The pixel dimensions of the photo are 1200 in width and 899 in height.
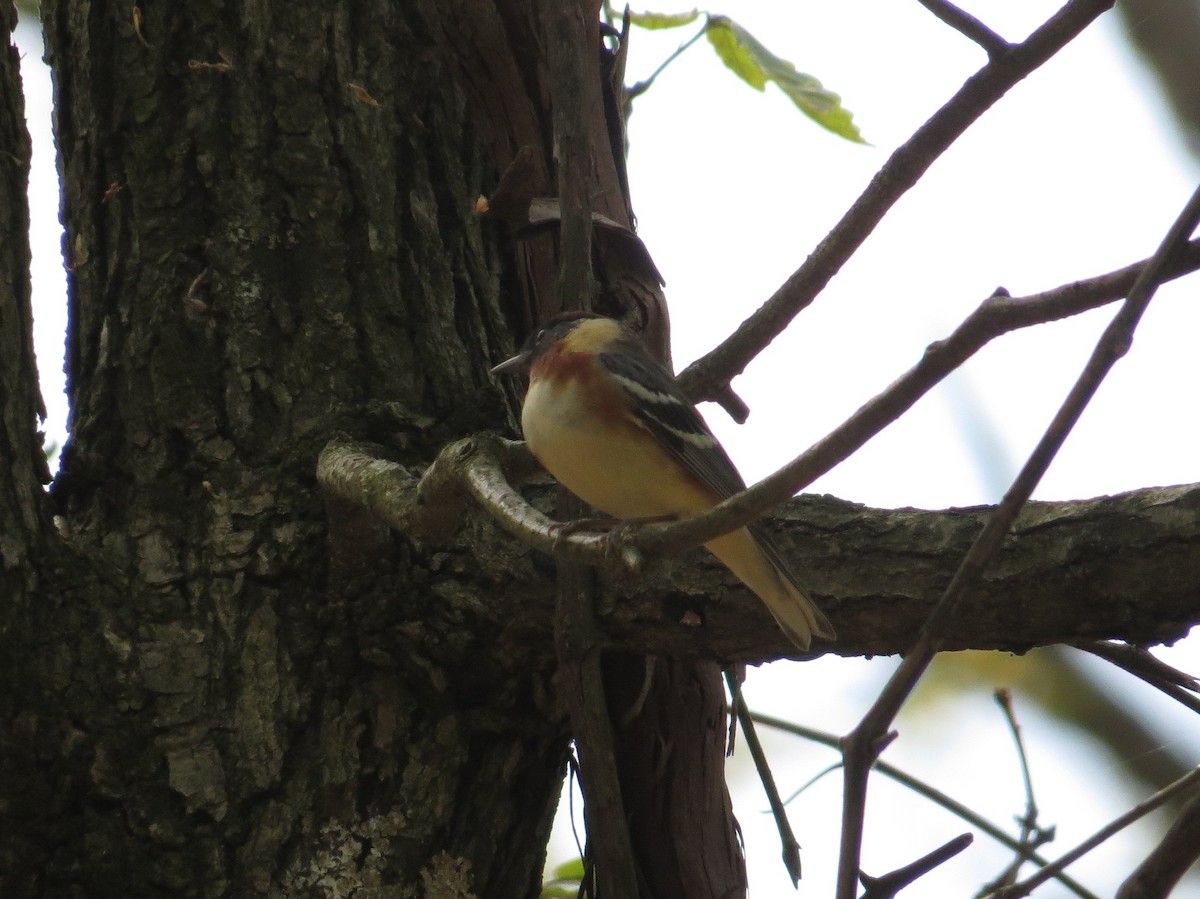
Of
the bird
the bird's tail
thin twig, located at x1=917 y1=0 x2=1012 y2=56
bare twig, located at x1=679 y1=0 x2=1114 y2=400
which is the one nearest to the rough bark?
the bird

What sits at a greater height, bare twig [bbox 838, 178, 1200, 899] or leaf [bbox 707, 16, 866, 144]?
leaf [bbox 707, 16, 866, 144]

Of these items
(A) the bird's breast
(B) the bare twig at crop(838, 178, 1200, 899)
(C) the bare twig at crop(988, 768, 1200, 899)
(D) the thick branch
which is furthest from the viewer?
(A) the bird's breast

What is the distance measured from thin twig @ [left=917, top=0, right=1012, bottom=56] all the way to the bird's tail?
1047 millimetres

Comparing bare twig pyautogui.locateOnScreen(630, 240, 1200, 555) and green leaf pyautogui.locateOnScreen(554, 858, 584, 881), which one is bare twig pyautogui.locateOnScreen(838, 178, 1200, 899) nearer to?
bare twig pyautogui.locateOnScreen(630, 240, 1200, 555)

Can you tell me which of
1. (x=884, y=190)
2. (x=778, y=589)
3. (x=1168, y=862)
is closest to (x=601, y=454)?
(x=778, y=589)

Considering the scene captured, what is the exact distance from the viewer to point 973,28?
7.01 feet

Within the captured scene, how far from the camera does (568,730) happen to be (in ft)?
10.1

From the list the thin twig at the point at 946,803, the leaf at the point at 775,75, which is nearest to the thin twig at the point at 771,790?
the thin twig at the point at 946,803

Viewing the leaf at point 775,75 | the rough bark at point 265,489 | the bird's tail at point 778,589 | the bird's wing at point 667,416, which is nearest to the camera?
the bird's tail at point 778,589

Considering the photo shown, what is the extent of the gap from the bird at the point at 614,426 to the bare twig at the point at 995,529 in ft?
4.65

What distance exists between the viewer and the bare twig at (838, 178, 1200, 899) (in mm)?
1475

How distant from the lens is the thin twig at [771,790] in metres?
2.58

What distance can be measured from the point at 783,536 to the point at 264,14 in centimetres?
207

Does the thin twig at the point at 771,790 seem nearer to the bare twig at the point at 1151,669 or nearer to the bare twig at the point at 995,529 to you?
the bare twig at the point at 1151,669
